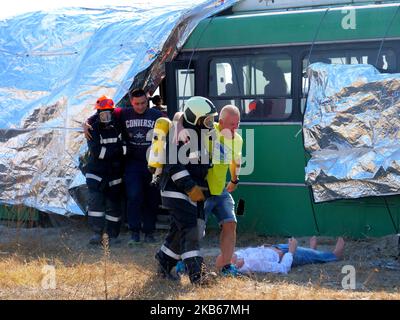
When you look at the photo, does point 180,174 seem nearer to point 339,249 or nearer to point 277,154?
point 339,249

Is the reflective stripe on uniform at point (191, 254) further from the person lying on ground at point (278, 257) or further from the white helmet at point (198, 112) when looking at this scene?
the white helmet at point (198, 112)

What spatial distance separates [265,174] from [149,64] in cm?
201

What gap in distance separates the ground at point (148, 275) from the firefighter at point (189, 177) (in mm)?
327

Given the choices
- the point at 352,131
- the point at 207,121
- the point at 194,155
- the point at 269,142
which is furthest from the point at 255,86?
the point at 194,155

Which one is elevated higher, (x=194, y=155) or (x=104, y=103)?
(x=194, y=155)

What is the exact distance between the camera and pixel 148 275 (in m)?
8.29

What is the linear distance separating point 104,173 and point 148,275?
2579 millimetres

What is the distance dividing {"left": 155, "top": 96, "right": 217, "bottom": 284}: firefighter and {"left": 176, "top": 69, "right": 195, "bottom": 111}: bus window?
299 cm

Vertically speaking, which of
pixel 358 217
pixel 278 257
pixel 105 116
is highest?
pixel 105 116

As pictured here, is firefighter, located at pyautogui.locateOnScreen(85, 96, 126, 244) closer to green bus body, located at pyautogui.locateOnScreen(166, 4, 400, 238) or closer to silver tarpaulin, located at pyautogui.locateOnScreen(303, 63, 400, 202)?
green bus body, located at pyautogui.locateOnScreen(166, 4, 400, 238)

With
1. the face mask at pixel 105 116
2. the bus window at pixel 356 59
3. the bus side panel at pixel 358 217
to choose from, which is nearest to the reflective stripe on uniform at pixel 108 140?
the face mask at pixel 105 116

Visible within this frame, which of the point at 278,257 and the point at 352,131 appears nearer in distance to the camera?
the point at 278,257

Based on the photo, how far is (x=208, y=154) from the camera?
7.88 meters
